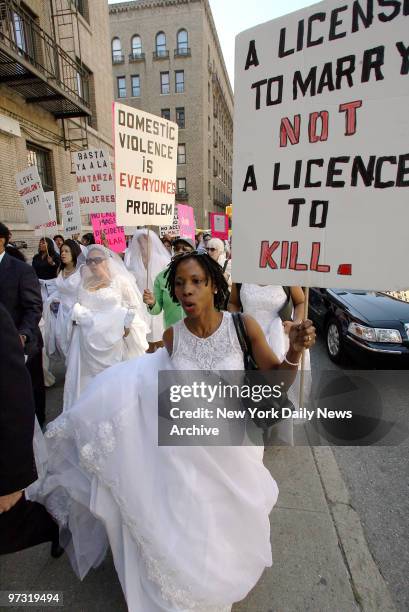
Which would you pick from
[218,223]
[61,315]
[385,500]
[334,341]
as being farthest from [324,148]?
[218,223]

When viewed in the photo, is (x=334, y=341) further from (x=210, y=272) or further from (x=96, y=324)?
(x=210, y=272)

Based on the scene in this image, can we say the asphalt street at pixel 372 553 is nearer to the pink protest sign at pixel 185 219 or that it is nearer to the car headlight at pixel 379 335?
the car headlight at pixel 379 335

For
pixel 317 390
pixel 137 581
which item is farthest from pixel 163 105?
pixel 137 581

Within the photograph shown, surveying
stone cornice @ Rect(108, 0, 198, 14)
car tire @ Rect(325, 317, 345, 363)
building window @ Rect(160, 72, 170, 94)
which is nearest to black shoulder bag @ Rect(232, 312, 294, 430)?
car tire @ Rect(325, 317, 345, 363)

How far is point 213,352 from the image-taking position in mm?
1916

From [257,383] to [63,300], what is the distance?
12.1 feet

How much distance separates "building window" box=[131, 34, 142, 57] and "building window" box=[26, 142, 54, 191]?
32233 millimetres

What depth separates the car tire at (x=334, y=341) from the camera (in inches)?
222

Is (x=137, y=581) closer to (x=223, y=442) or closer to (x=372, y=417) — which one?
(x=223, y=442)

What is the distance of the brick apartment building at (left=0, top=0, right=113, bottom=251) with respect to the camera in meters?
9.42

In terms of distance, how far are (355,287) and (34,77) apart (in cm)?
1082

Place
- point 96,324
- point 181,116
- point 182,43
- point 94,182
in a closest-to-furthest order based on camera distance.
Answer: point 96,324 < point 94,182 < point 182,43 < point 181,116

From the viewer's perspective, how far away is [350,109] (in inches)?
68.4

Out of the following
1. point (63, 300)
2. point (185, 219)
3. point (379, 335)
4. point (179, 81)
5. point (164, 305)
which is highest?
point (179, 81)
